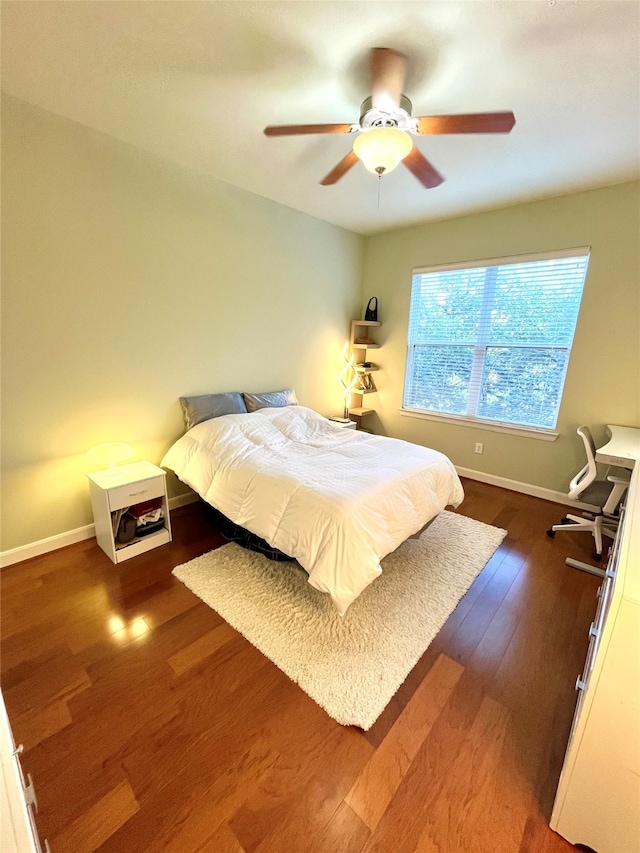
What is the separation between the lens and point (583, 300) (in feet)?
9.38

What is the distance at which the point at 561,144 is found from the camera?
2135 millimetres

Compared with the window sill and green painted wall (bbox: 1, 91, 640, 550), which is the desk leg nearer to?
green painted wall (bbox: 1, 91, 640, 550)

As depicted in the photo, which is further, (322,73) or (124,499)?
(124,499)

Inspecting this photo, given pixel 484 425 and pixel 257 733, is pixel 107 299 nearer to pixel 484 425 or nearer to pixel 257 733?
pixel 257 733

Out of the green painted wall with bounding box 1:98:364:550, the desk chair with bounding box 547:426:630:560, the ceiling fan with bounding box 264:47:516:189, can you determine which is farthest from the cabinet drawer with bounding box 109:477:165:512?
the desk chair with bounding box 547:426:630:560

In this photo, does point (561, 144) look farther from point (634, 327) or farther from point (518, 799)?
point (518, 799)

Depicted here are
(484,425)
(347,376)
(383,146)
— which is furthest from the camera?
(347,376)

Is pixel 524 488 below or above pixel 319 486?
below

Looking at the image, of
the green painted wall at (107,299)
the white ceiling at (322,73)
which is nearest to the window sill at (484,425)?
the green painted wall at (107,299)

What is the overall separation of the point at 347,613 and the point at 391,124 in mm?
2565

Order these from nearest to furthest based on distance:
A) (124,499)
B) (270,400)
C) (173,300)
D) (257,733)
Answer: (257,733) → (124,499) → (173,300) → (270,400)

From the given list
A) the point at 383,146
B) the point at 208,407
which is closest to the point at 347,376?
the point at 208,407

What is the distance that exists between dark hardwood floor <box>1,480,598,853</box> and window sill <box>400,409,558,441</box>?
5.13ft

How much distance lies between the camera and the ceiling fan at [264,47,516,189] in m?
1.49
